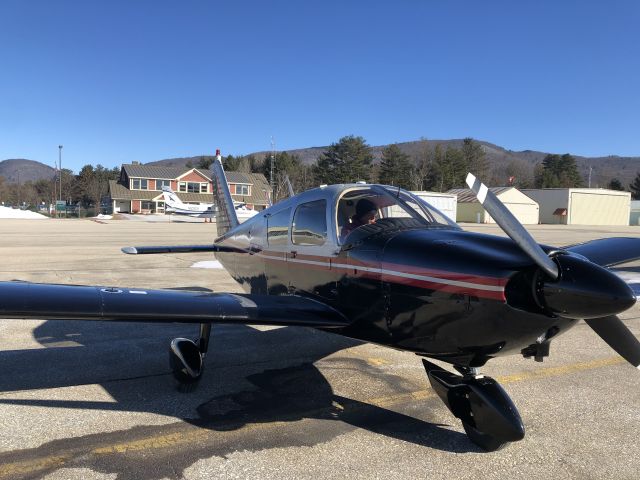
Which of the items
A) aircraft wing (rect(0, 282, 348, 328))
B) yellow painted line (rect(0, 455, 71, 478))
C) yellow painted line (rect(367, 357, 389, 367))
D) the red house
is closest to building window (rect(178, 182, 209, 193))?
the red house

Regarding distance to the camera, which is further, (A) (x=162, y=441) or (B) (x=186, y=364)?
(B) (x=186, y=364)

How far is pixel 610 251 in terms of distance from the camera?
6.03m

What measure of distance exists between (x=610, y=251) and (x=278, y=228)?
13.6ft

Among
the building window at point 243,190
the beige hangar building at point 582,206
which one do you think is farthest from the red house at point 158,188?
the beige hangar building at point 582,206

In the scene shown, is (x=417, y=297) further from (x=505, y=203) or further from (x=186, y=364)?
(x=505, y=203)

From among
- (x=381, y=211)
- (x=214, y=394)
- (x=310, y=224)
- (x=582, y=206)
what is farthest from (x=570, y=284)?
(x=582, y=206)

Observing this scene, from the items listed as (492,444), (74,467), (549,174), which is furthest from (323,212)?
(549,174)

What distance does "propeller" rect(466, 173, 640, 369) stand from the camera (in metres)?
2.95

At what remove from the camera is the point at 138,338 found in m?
7.04

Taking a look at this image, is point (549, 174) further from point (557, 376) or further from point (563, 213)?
point (557, 376)

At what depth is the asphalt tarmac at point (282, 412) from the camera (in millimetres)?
3611

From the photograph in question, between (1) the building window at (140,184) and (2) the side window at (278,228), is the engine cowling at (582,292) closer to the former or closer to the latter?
(2) the side window at (278,228)

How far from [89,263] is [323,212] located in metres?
13.5

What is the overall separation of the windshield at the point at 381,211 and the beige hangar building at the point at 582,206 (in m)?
79.6
